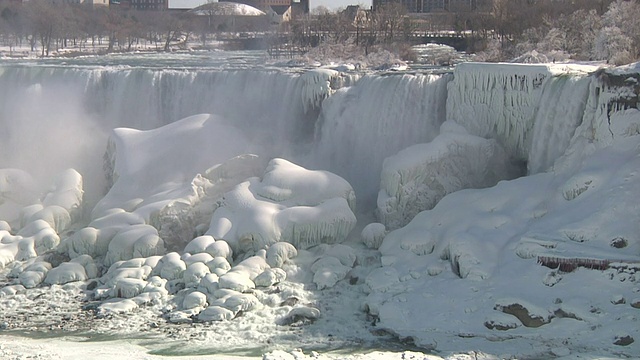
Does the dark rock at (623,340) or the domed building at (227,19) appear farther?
the domed building at (227,19)

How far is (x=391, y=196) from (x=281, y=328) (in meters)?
4.89

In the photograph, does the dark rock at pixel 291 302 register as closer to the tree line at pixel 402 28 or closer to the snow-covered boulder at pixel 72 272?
the snow-covered boulder at pixel 72 272

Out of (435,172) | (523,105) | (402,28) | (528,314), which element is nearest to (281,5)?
(402,28)

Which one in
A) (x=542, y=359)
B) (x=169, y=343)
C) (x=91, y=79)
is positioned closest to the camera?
(x=542, y=359)

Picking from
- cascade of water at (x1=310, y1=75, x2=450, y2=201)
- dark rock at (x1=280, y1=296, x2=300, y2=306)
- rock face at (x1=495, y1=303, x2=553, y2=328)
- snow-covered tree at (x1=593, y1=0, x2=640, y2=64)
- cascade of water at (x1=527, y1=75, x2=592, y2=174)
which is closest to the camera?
rock face at (x1=495, y1=303, x2=553, y2=328)

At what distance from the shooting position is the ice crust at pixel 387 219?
13.3 m

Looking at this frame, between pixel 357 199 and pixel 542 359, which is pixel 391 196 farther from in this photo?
pixel 542 359

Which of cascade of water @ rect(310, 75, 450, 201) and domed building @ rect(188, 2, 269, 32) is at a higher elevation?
domed building @ rect(188, 2, 269, 32)

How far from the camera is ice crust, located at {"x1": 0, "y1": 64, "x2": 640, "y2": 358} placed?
1334cm

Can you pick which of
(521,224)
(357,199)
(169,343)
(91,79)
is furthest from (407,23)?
(169,343)

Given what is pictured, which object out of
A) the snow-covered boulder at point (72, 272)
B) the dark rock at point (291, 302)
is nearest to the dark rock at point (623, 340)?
the dark rock at point (291, 302)

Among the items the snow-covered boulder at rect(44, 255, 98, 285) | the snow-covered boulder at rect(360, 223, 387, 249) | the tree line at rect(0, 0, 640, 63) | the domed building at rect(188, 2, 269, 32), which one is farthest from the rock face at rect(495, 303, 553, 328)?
the domed building at rect(188, 2, 269, 32)

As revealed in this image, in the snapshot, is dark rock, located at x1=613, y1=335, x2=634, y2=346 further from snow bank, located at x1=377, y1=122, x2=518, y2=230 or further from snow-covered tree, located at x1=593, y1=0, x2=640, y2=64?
snow-covered tree, located at x1=593, y1=0, x2=640, y2=64

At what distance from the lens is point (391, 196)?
56.7 feet
